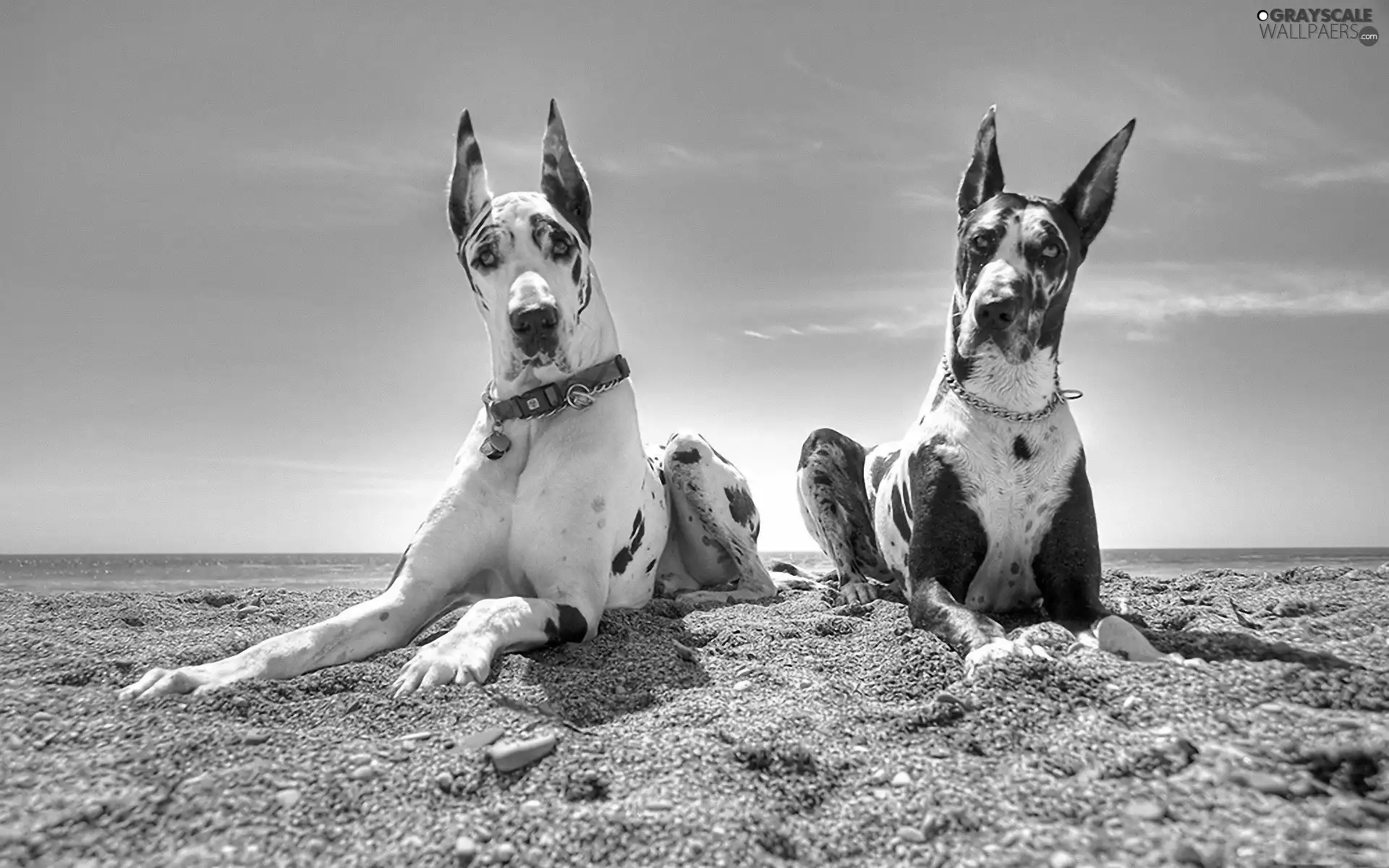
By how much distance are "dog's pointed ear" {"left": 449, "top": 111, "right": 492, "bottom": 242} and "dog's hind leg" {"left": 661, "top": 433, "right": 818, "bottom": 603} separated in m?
2.28

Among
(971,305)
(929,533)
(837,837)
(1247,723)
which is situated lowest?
(837,837)

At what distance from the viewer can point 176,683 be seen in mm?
2744

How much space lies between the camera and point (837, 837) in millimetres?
1783

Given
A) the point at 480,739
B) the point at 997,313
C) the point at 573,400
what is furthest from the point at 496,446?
the point at 997,313

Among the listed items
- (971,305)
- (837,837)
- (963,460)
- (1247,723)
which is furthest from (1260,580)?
(837,837)

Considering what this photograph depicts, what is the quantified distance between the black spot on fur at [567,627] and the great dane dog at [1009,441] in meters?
1.62

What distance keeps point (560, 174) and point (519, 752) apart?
336cm

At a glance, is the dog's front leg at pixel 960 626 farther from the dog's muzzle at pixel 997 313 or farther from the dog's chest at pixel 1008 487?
the dog's muzzle at pixel 997 313

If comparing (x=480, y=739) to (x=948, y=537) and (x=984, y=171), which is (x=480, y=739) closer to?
(x=948, y=537)

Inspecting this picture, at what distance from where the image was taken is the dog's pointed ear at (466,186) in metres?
4.36

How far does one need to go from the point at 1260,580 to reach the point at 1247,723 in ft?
16.2

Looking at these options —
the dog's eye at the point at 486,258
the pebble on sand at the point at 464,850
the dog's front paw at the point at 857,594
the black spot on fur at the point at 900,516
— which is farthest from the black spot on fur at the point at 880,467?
the pebble on sand at the point at 464,850

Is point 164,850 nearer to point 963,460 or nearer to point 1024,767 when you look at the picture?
point 1024,767

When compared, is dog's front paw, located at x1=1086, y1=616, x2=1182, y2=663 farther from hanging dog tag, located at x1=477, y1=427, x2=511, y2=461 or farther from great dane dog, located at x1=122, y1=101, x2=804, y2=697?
hanging dog tag, located at x1=477, y1=427, x2=511, y2=461
